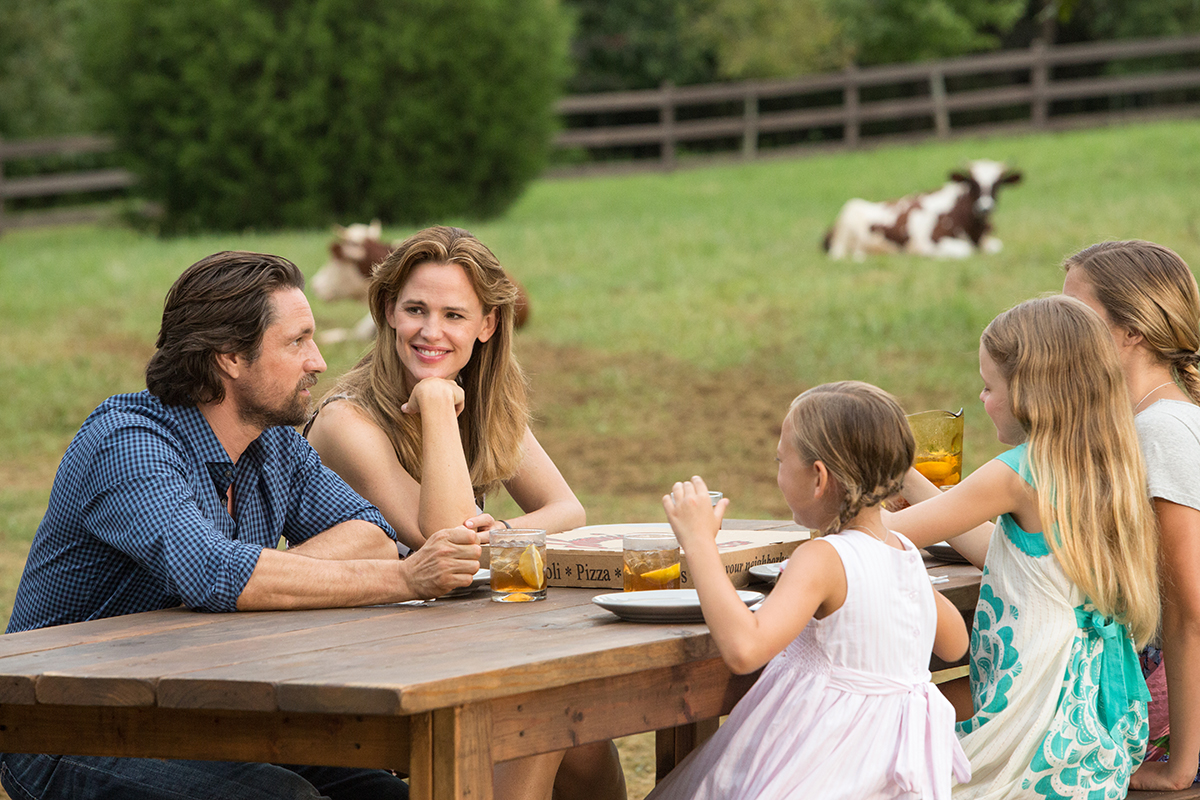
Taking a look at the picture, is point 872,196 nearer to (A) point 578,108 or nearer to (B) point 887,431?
(A) point 578,108

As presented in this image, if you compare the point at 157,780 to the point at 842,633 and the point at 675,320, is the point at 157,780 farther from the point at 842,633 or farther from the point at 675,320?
the point at 675,320

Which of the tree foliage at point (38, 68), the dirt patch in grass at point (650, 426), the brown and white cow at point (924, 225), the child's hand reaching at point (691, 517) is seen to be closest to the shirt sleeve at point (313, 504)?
the child's hand reaching at point (691, 517)

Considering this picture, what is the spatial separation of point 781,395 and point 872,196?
354 inches

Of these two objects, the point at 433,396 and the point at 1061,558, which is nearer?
the point at 1061,558

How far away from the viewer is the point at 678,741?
373 centimetres

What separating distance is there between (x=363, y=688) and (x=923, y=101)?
2558 cm

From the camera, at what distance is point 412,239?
3680 millimetres

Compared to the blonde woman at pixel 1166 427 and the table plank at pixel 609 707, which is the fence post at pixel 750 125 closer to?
the blonde woman at pixel 1166 427

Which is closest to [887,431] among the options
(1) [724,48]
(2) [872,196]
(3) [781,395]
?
(3) [781,395]

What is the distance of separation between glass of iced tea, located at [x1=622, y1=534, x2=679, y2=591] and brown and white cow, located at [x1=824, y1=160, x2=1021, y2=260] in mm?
11546

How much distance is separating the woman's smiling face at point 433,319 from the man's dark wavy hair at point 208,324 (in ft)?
2.05

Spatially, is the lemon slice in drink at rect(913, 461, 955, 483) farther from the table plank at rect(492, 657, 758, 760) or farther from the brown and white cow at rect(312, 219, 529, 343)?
the brown and white cow at rect(312, 219, 529, 343)

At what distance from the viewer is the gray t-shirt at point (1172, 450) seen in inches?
115

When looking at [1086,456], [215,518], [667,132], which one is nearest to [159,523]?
[215,518]
